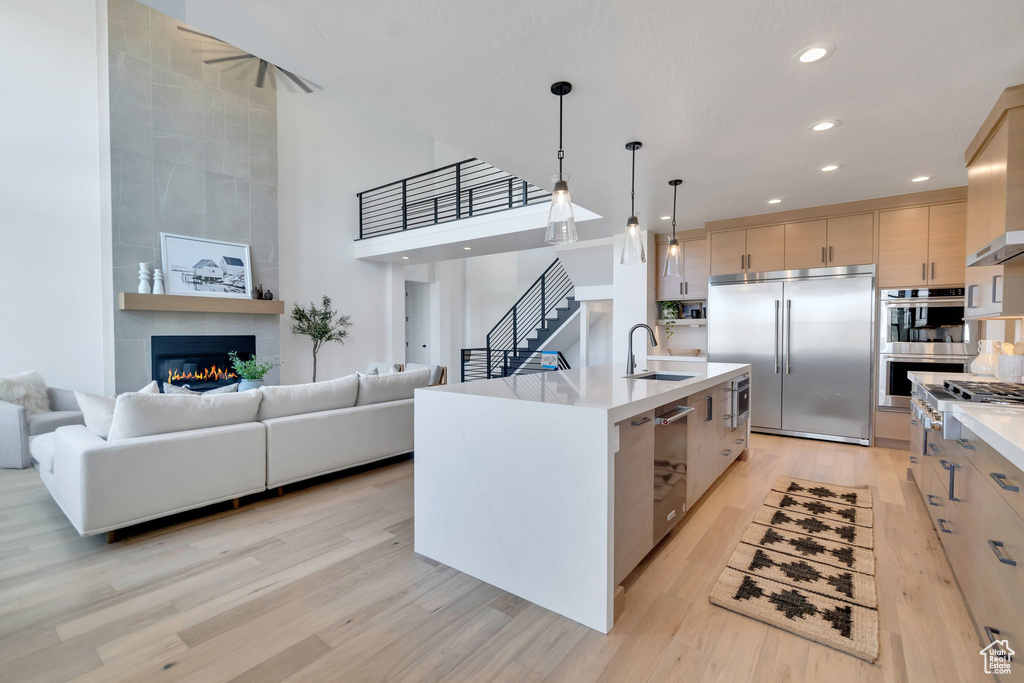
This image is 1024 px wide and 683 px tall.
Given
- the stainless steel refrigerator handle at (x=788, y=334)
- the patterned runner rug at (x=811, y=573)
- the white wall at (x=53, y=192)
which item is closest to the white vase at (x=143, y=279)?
the white wall at (x=53, y=192)

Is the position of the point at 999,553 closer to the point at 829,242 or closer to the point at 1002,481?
the point at 1002,481

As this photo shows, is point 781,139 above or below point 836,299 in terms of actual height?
above

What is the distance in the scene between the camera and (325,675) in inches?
59.4

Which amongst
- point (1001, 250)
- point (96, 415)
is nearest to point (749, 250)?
point (1001, 250)

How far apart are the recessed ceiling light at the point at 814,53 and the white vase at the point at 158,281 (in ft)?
21.9

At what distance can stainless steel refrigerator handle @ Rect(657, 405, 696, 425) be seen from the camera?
86.4 inches

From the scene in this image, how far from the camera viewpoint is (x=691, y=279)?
18.0ft

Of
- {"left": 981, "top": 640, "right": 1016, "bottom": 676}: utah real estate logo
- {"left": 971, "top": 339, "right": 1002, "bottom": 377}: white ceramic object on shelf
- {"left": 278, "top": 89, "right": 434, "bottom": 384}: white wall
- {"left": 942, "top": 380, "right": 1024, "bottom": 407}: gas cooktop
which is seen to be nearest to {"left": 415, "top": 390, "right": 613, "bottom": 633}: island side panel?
{"left": 981, "top": 640, "right": 1016, "bottom": 676}: utah real estate logo

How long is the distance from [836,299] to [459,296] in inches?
279

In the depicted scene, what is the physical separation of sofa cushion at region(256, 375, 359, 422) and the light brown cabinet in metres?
4.06

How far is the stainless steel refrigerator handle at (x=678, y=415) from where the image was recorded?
220 cm

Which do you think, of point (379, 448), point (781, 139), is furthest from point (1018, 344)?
point (379, 448)

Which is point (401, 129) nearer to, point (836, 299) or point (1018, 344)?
point (836, 299)

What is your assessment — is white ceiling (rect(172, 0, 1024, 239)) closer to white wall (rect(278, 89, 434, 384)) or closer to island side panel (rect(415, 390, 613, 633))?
island side panel (rect(415, 390, 613, 633))
